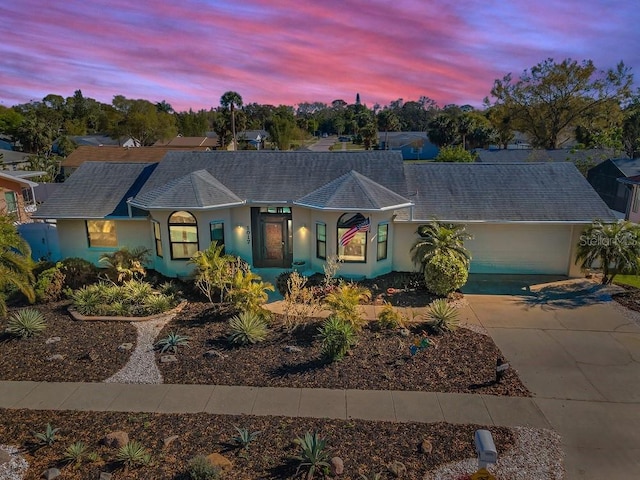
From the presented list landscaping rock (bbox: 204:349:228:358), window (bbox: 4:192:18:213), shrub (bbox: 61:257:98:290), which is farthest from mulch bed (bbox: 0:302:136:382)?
window (bbox: 4:192:18:213)

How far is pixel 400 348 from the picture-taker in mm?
10773

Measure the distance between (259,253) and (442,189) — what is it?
765cm

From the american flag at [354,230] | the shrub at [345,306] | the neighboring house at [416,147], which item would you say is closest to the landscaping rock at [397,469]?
the shrub at [345,306]

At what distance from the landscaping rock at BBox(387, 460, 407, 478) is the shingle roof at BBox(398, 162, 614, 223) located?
1027cm

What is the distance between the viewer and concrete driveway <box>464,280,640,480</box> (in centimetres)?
746

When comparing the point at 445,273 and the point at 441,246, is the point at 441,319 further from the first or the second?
the point at 441,246

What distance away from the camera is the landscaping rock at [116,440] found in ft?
24.0

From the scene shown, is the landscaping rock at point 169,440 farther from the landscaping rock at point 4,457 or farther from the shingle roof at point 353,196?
the shingle roof at point 353,196

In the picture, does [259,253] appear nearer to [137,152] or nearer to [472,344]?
[472,344]

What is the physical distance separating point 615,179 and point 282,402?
94.0ft

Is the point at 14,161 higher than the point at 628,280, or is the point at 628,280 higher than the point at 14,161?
the point at 14,161

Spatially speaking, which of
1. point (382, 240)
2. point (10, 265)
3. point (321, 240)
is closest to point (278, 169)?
point (321, 240)

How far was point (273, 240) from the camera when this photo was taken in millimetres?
17094

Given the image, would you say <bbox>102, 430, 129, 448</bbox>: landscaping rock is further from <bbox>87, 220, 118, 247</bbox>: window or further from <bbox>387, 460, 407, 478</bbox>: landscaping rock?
<bbox>87, 220, 118, 247</bbox>: window
